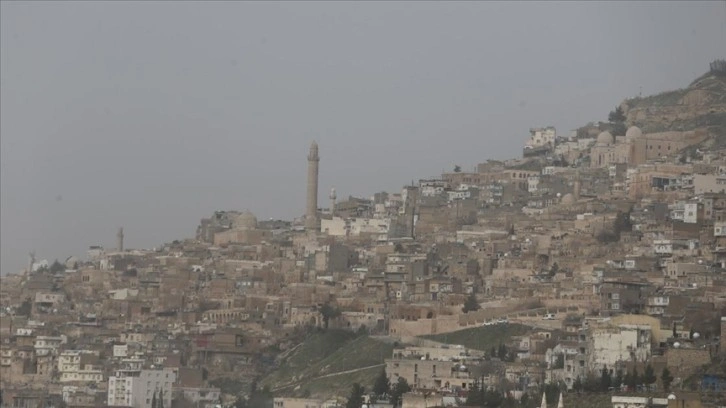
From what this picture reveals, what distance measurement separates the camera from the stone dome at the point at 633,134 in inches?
2908

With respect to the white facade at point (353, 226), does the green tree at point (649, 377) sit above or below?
below

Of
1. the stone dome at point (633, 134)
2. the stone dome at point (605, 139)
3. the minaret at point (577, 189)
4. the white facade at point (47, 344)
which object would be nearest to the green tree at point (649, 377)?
the minaret at point (577, 189)

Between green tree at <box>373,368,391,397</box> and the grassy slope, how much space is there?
314 centimetres

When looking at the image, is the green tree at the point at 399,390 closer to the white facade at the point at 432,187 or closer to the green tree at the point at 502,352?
the green tree at the point at 502,352

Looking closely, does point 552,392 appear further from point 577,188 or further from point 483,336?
point 577,188

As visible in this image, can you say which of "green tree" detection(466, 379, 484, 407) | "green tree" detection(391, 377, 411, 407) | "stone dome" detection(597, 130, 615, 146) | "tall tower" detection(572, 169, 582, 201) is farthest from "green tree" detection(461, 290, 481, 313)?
"stone dome" detection(597, 130, 615, 146)

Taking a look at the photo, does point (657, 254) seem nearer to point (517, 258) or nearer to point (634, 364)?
point (517, 258)

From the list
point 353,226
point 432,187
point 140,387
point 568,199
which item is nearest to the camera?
point 140,387

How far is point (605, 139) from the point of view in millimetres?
76562

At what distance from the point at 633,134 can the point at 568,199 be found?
194 inches

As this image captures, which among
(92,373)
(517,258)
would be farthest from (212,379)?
(517,258)

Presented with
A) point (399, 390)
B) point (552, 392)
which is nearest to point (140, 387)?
point (399, 390)

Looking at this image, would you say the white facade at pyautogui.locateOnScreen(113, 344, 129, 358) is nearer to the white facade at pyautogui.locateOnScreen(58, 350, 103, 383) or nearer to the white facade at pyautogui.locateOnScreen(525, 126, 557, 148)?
the white facade at pyautogui.locateOnScreen(58, 350, 103, 383)

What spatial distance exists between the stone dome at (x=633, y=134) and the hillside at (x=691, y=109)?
12.8 inches
